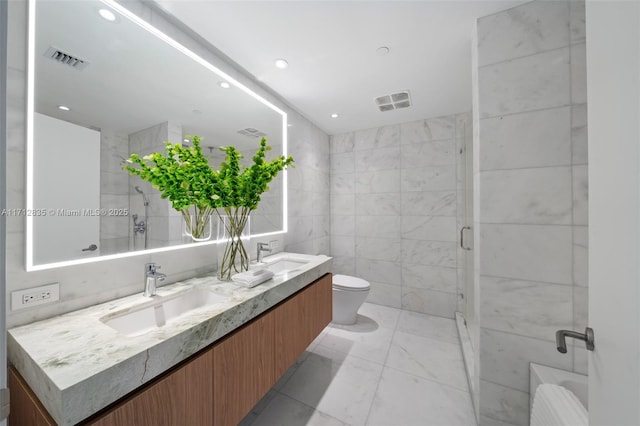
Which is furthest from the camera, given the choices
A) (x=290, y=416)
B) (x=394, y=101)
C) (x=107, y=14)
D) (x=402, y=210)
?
(x=402, y=210)

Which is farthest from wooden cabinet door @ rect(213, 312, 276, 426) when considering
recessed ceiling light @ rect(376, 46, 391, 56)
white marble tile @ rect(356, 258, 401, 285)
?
white marble tile @ rect(356, 258, 401, 285)

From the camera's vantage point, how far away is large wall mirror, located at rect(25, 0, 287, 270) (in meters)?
0.93

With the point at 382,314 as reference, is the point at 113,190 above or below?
above

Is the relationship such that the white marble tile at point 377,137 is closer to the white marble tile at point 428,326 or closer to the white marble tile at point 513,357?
the white marble tile at point 428,326

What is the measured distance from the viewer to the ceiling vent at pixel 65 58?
95 cm

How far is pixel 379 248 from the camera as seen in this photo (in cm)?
301

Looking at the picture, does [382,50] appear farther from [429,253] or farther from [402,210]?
[429,253]

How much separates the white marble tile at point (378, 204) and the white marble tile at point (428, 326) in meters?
1.27

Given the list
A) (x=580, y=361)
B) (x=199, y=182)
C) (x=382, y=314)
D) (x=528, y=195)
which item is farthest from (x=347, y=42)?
(x=382, y=314)

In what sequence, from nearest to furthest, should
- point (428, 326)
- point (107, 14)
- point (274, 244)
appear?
1. point (107, 14)
2. point (274, 244)
3. point (428, 326)

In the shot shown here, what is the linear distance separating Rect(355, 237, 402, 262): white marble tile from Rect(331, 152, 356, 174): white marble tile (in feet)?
3.27

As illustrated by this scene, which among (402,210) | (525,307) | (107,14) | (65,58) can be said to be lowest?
(525,307)

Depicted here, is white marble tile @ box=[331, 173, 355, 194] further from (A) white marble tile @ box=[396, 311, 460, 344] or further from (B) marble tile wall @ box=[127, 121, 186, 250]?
(B) marble tile wall @ box=[127, 121, 186, 250]

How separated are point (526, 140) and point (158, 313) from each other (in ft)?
7.05
